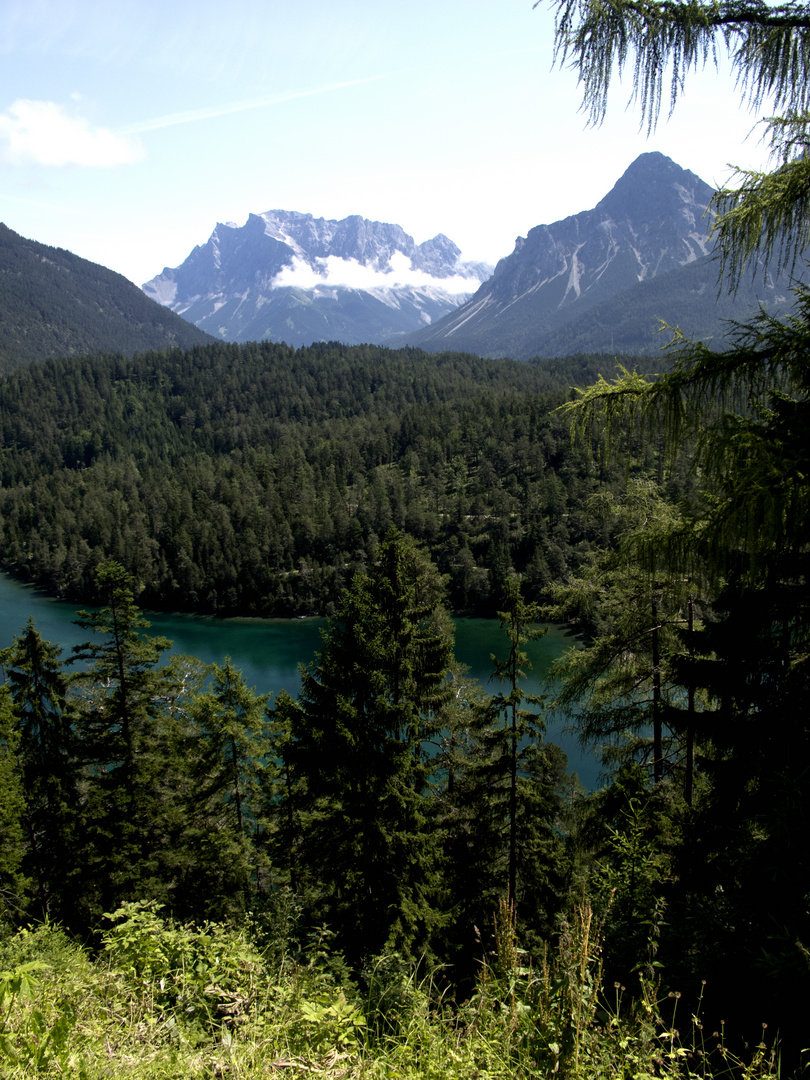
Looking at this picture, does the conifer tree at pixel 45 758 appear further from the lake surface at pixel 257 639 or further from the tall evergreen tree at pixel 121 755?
the lake surface at pixel 257 639

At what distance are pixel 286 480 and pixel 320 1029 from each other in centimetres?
9915

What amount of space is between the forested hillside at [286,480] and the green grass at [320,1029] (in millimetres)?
39438

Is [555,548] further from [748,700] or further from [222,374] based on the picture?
[222,374]

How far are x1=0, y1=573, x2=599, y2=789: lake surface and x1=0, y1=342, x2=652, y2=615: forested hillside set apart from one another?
470 cm

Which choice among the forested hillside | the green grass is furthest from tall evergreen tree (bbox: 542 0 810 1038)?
the forested hillside

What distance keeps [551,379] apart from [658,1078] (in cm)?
16507

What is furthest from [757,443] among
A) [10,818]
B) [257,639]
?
[257,639]

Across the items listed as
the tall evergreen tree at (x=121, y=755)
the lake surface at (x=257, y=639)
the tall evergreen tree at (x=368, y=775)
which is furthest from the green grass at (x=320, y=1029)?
the lake surface at (x=257, y=639)

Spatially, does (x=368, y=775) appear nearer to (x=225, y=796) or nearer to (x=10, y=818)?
(x=10, y=818)

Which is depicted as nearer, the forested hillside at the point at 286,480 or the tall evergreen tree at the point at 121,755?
the tall evergreen tree at the point at 121,755

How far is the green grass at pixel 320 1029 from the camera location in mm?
2586

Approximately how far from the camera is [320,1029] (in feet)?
10.0

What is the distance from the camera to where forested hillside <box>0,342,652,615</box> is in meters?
76.1

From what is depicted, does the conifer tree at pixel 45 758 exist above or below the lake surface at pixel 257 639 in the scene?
above
